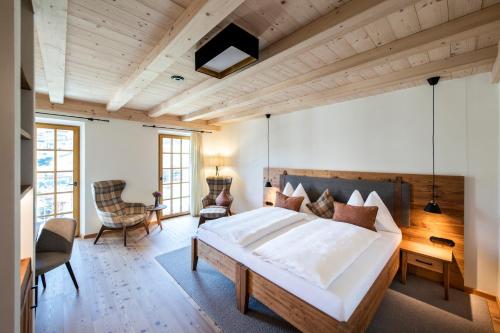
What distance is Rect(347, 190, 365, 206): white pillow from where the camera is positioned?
2900 millimetres

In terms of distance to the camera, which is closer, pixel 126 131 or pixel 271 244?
pixel 271 244

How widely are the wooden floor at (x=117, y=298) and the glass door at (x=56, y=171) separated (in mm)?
→ 925

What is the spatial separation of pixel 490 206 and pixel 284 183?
2593 mm

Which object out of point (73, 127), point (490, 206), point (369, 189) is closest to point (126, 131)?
point (73, 127)

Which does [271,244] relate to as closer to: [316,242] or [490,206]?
[316,242]

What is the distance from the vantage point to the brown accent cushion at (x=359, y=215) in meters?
2.57

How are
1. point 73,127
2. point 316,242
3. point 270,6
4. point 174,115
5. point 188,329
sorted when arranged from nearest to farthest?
1. point 270,6
2. point 188,329
3. point 316,242
4. point 73,127
5. point 174,115

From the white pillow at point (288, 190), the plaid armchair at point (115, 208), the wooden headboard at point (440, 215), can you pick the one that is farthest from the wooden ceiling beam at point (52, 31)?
the wooden headboard at point (440, 215)

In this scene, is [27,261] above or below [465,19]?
below

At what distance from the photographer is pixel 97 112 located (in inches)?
145

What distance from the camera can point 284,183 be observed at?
4.03 metres

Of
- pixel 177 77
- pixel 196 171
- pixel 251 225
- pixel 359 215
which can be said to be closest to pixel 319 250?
pixel 251 225

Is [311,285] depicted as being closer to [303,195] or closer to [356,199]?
[356,199]

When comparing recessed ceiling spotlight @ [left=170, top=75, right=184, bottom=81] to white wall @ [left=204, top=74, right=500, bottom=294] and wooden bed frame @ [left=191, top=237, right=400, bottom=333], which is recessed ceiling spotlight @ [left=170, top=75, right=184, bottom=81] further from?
white wall @ [left=204, top=74, right=500, bottom=294]
